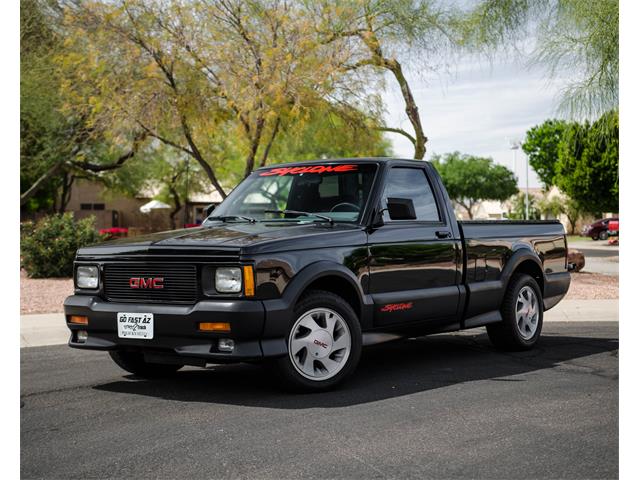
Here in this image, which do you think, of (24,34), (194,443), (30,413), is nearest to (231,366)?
(30,413)

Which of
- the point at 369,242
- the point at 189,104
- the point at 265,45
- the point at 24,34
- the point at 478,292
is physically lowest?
the point at 478,292

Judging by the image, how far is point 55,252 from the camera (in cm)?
1975

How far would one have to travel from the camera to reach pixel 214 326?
6254 millimetres

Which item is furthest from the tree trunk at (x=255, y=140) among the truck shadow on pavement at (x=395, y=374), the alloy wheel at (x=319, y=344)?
the alloy wheel at (x=319, y=344)

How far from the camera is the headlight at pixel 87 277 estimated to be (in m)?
7.09

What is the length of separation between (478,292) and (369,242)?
175cm

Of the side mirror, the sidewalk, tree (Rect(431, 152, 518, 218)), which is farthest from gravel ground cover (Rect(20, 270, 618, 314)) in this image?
tree (Rect(431, 152, 518, 218))

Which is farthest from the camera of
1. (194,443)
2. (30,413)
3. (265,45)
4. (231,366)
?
(265,45)

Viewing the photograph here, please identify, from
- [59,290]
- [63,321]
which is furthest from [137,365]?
[59,290]

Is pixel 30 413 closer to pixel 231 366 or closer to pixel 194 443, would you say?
pixel 194 443

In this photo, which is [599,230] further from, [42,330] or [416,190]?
[416,190]

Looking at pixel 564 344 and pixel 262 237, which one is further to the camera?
pixel 564 344

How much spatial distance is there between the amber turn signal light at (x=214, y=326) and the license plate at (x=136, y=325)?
480mm

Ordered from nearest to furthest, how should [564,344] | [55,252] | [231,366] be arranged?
[231,366]
[564,344]
[55,252]
